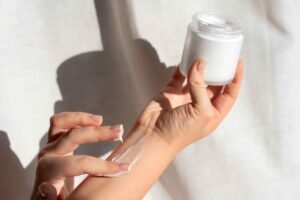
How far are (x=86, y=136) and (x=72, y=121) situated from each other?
4 cm

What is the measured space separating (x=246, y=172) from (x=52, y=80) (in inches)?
13.2

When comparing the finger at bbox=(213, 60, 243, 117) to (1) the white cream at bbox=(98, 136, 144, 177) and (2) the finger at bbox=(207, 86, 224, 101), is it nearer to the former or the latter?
(2) the finger at bbox=(207, 86, 224, 101)

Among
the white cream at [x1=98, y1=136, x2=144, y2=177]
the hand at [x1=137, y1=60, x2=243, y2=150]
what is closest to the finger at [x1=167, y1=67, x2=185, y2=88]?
the hand at [x1=137, y1=60, x2=243, y2=150]

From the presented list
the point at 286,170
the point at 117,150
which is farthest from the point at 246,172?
the point at 117,150

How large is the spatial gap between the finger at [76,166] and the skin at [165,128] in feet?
0.07

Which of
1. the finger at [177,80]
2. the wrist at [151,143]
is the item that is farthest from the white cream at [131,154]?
the finger at [177,80]

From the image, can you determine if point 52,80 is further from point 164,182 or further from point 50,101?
point 164,182

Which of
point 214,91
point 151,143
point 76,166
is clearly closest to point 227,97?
point 214,91

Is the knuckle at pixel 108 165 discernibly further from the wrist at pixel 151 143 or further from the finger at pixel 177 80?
the finger at pixel 177 80

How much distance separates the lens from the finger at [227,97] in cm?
58

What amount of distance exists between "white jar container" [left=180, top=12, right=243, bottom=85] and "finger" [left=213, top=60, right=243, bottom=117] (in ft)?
0.15

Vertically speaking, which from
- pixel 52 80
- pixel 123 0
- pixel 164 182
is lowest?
pixel 164 182

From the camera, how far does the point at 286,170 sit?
659 mm

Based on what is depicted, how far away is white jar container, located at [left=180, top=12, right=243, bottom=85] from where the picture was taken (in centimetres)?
50
